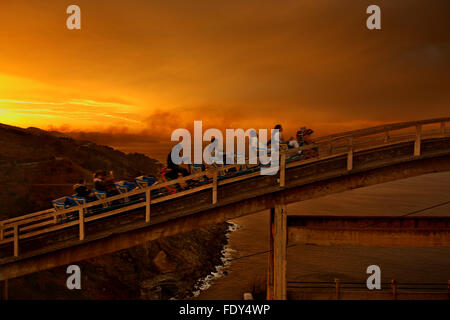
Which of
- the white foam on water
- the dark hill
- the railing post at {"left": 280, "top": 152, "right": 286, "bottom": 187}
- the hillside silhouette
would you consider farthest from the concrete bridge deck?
the white foam on water

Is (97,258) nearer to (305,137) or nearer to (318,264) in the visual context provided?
(305,137)

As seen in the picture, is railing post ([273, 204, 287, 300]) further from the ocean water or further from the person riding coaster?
the ocean water

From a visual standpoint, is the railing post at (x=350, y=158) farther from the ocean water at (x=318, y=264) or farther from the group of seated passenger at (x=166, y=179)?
the ocean water at (x=318, y=264)

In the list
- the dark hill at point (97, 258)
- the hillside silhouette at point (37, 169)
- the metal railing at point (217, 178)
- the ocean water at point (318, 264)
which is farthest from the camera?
the ocean water at point (318, 264)

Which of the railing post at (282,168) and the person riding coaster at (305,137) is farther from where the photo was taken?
the person riding coaster at (305,137)

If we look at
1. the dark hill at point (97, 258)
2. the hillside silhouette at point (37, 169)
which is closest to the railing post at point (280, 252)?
the hillside silhouette at point (37, 169)

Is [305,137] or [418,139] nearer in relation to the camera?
[418,139]

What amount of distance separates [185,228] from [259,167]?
2.94 metres

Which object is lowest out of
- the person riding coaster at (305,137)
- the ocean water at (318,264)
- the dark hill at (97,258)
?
the ocean water at (318,264)

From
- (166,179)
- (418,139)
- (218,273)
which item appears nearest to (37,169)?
(218,273)

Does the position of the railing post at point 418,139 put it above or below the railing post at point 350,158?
above

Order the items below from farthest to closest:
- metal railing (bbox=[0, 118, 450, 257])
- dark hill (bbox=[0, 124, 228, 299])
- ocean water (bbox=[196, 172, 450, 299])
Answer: ocean water (bbox=[196, 172, 450, 299]), dark hill (bbox=[0, 124, 228, 299]), metal railing (bbox=[0, 118, 450, 257])
